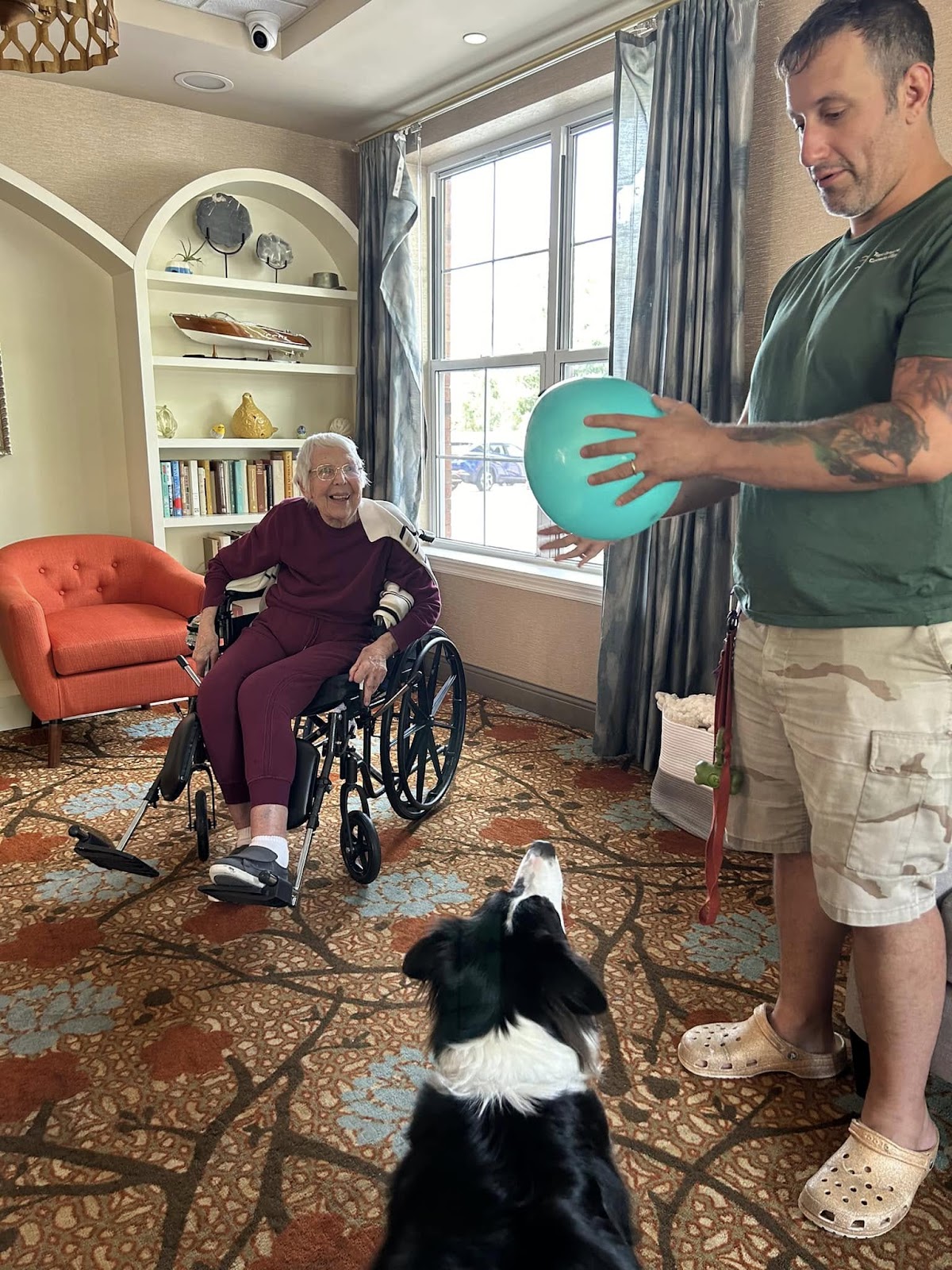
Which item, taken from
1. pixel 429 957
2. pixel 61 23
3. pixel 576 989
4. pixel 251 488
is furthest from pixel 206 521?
pixel 576 989

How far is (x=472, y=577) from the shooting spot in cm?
422

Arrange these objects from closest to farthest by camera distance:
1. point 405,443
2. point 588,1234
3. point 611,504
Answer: point 588,1234 → point 611,504 → point 405,443

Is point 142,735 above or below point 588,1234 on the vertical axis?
below

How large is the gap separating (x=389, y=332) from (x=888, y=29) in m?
3.41

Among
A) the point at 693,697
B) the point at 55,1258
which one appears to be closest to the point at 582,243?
the point at 693,697

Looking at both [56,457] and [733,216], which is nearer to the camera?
[733,216]

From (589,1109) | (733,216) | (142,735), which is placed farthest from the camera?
(142,735)

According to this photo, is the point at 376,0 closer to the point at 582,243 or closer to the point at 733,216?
the point at 582,243

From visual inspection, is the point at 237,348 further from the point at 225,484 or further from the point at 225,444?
the point at 225,484

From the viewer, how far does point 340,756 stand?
2.46 m

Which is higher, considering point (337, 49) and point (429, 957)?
point (337, 49)

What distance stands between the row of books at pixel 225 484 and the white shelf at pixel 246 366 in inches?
15.5

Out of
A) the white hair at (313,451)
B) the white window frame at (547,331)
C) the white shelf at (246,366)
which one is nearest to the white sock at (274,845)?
the white hair at (313,451)

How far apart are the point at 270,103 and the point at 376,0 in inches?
45.9
